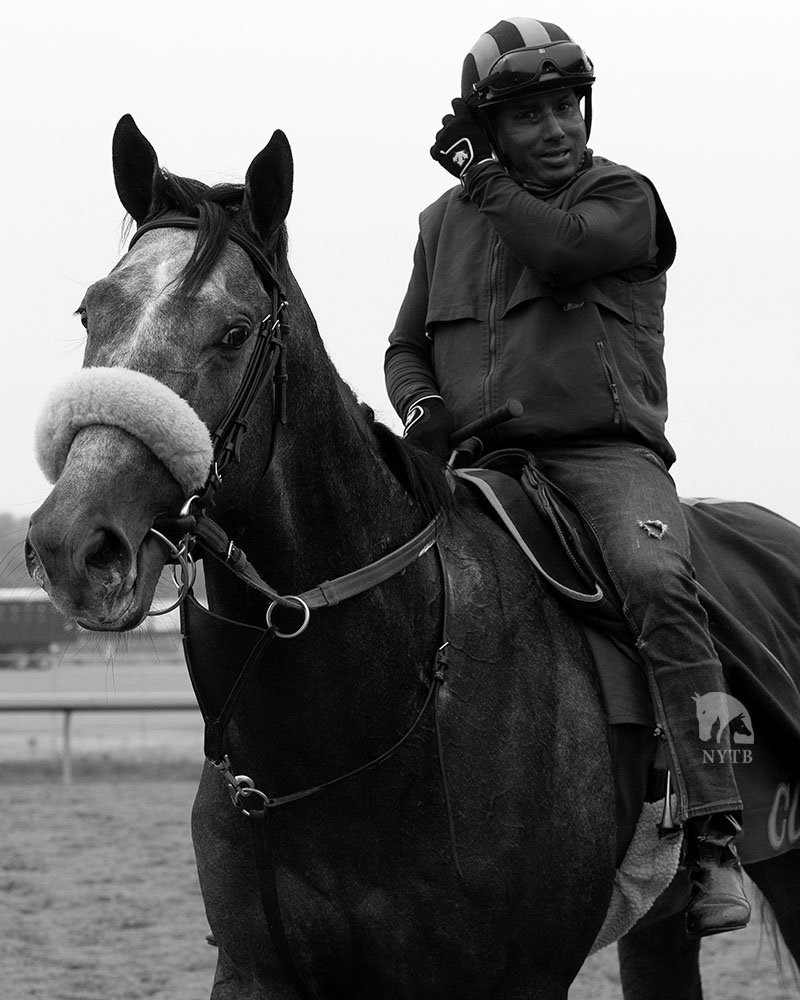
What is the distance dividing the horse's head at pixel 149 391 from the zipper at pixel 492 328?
1138mm

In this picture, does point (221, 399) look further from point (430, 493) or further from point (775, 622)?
point (775, 622)

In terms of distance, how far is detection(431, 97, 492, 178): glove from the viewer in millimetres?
4289

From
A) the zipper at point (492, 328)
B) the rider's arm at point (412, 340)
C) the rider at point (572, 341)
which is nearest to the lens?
the rider at point (572, 341)

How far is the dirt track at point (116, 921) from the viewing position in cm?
680

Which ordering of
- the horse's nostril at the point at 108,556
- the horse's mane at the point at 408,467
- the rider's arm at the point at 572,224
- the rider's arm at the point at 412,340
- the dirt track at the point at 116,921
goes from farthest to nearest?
the dirt track at the point at 116,921 < the rider's arm at the point at 412,340 < the rider's arm at the point at 572,224 < the horse's mane at the point at 408,467 < the horse's nostril at the point at 108,556

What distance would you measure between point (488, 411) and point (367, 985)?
1.73 m

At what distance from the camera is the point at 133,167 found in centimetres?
343

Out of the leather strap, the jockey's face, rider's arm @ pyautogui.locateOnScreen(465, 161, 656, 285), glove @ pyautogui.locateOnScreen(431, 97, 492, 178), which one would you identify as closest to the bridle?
the leather strap

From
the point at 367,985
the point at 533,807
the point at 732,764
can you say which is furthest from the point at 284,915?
the point at 732,764

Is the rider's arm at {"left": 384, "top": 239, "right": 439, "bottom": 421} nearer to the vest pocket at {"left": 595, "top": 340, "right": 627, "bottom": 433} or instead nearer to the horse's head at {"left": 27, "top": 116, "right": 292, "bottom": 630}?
the vest pocket at {"left": 595, "top": 340, "right": 627, "bottom": 433}

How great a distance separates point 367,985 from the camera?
342 centimetres

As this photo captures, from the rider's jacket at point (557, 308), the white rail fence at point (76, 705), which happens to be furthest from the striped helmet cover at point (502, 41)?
the white rail fence at point (76, 705)

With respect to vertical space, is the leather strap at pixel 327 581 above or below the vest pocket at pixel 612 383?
below
